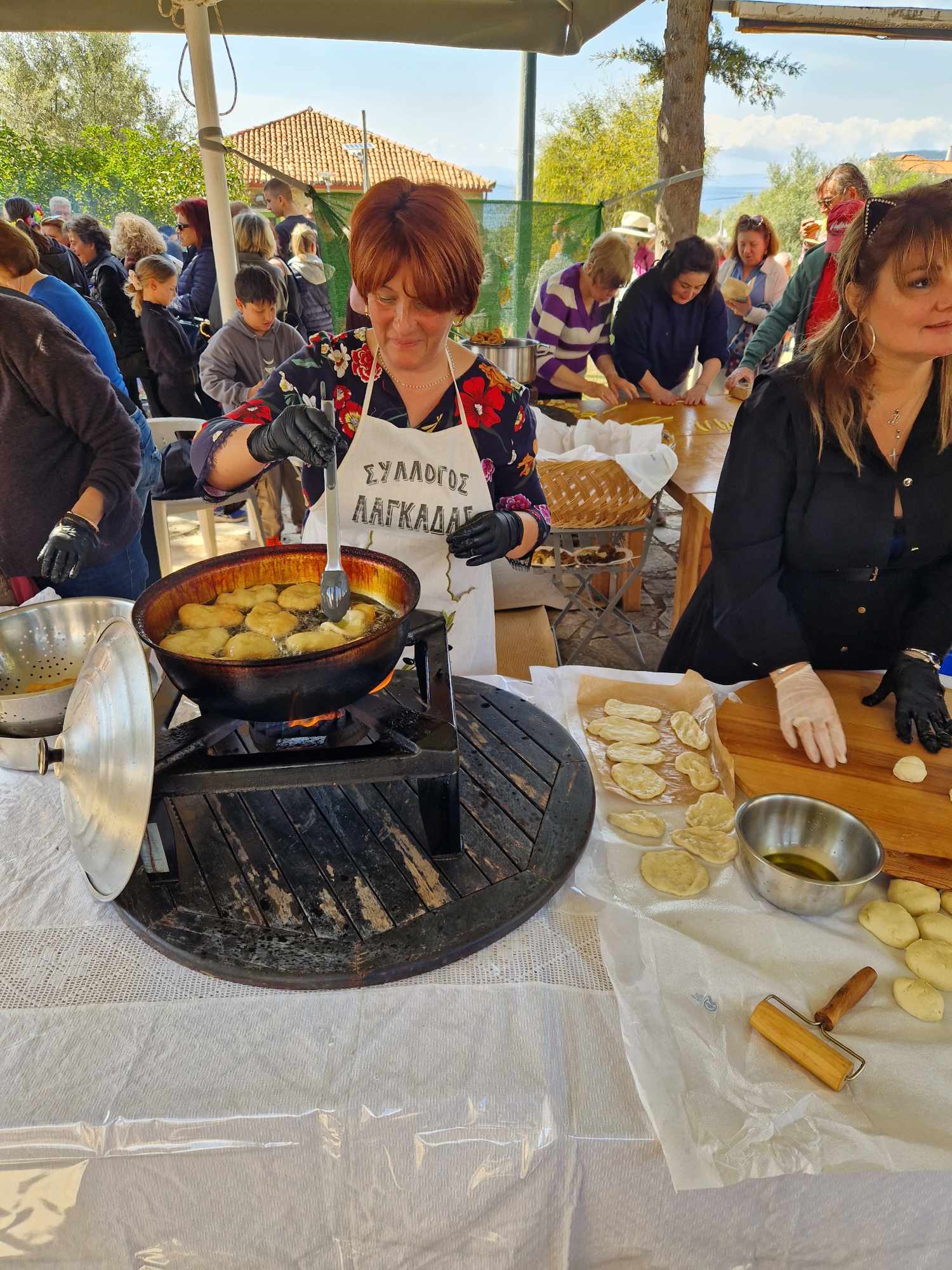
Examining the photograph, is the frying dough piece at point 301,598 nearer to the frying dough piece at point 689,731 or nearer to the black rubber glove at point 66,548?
the frying dough piece at point 689,731

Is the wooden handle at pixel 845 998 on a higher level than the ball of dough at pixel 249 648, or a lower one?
lower

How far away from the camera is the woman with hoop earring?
5.38 feet

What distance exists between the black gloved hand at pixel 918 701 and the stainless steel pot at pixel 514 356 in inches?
122

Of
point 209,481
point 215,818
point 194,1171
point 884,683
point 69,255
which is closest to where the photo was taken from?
point 194,1171

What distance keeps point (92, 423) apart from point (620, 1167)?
243cm

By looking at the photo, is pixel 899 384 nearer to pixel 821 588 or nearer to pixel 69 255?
pixel 821 588

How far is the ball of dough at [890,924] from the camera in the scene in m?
1.14

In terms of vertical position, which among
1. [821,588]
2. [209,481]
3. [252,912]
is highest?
[209,481]

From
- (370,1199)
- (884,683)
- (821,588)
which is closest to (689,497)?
(821,588)

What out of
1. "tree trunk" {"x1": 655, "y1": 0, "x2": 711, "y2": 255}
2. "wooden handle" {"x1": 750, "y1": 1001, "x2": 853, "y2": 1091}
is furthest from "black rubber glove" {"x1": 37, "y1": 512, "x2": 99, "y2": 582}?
"tree trunk" {"x1": 655, "y1": 0, "x2": 711, "y2": 255}

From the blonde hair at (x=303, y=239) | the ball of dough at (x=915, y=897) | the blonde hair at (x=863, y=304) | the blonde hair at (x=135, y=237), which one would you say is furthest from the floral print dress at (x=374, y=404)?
the blonde hair at (x=303, y=239)

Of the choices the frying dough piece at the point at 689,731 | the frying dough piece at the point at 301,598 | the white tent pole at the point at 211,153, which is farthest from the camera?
the white tent pole at the point at 211,153

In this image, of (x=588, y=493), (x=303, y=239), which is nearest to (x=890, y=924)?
(x=588, y=493)

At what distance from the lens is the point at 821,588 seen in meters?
2.03
